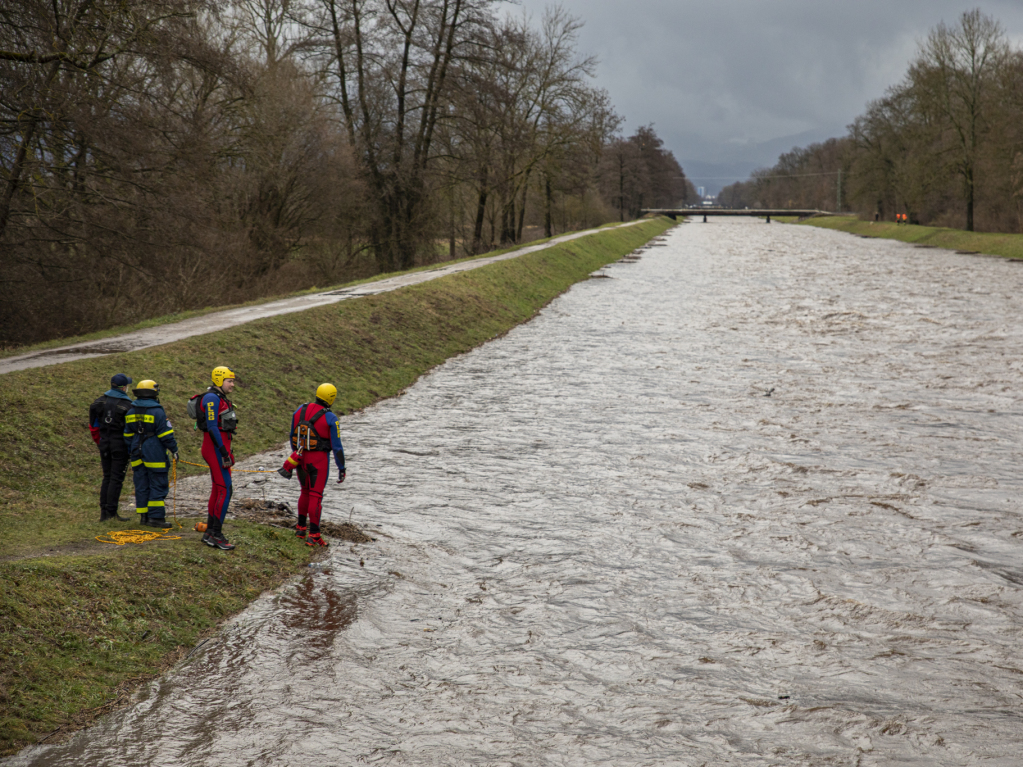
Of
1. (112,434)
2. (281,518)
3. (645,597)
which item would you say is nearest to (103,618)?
(112,434)

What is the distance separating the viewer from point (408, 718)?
666cm

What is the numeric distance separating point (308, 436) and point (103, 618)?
3065mm

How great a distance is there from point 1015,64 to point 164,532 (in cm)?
6433

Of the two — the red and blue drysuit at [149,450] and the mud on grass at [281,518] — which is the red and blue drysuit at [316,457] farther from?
the red and blue drysuit at [149,450]

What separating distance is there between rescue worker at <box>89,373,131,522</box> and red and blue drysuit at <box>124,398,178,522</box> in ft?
0.34

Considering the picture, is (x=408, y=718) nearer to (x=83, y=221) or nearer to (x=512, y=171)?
(x=83, y=221)

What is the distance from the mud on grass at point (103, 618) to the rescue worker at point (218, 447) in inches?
10.3

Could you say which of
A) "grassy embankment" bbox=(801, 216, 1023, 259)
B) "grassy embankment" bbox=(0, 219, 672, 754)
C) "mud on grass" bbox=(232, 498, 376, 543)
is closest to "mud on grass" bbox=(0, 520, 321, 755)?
"grassy embankment" bbox=(0, 219, 672, 754)

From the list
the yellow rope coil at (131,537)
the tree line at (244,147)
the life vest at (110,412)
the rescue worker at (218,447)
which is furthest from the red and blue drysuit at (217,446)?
the tree line at (244,147)

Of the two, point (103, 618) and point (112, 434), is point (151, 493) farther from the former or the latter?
point (103, 618)

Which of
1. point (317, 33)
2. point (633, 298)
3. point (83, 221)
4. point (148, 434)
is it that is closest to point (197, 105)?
point (83, 221)

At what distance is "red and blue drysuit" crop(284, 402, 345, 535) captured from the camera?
32.2 ft

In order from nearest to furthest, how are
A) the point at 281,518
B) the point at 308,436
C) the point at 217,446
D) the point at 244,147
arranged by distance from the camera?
the point at 217,446 < the point at 308,436 < the point at 281,518 < the point at 244,147

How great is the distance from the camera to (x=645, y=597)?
883cm
